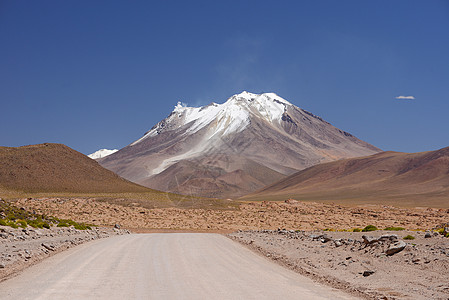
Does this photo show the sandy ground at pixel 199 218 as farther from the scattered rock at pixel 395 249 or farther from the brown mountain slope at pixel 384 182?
the brown mountain slope at pixel 384 182

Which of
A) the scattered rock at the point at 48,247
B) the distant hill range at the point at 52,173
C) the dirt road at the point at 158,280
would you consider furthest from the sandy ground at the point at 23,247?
the distant hill range at the point at 52,173

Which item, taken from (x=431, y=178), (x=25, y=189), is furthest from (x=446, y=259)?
(x=431, y=178)

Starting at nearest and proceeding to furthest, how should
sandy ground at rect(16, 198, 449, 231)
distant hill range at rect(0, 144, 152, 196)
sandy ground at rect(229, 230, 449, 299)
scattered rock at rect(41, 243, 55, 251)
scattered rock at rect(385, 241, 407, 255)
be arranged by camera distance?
sandy ground at rect(229, 230, 449, 299)
scattered rock at rect(385, 241, 407, 255)
scattered rock at rect(41, 243, 55, 251)
sandy ground at rect(16, 198, 449, 231)
distant hill range at rect(0, 144, 152, 196)

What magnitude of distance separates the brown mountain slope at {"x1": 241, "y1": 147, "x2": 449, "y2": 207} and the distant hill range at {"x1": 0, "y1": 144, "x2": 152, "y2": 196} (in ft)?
203

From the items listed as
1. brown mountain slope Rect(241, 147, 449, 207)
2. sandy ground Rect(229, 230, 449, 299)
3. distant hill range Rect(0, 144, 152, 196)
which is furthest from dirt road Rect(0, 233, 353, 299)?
brown mountain slope Rect(241, 147, 449, 207)

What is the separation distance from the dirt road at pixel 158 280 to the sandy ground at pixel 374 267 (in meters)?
0.85

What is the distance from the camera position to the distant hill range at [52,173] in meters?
80.0

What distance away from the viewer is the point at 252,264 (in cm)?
1545

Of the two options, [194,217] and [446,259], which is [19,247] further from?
[194,217]

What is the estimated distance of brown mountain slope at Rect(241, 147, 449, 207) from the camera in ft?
400

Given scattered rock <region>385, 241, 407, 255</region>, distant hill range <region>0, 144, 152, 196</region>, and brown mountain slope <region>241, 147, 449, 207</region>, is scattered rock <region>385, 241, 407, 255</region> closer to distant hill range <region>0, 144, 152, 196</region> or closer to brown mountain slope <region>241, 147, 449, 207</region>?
distant hill range <region>0, 144, 152, 196</region>

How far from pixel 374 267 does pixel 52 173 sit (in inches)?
3191

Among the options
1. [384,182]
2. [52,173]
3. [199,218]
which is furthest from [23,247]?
[384,182]

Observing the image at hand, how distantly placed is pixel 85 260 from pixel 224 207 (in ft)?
185
